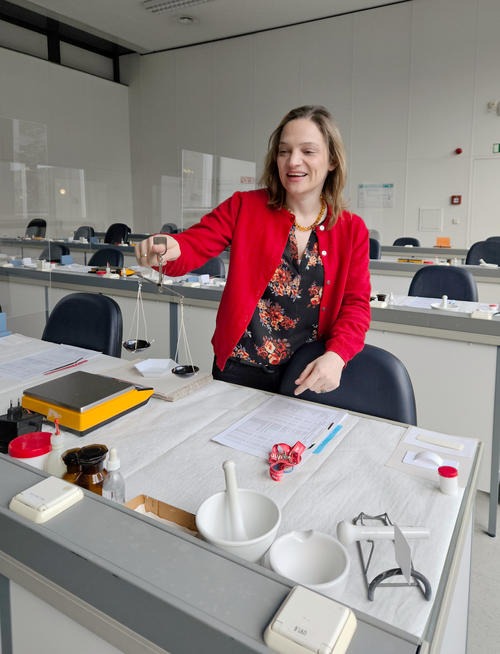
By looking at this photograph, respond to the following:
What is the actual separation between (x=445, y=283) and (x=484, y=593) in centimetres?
204

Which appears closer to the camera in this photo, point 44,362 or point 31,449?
point 31,449

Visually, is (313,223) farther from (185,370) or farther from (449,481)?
(449,481)

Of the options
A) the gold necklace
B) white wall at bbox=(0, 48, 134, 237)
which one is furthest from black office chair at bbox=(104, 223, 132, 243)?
the gold necklace

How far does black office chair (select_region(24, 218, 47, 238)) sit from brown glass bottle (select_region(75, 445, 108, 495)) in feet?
10.9

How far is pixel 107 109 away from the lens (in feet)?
33.0

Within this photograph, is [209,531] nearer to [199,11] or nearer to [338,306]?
[338,306]

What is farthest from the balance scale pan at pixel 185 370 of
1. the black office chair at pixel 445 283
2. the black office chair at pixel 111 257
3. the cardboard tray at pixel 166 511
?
the black office chair at pixel 111 257

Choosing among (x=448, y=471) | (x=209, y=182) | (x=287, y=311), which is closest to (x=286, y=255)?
(x=287, y=311)

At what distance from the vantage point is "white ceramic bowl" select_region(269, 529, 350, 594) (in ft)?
2.50

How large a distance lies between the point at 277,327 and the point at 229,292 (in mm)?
196

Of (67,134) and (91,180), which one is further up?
(67,134)

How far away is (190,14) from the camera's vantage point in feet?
25.6

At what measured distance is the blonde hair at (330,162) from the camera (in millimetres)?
1493

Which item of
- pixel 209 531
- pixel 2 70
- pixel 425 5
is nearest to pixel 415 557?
pixel 209 531
